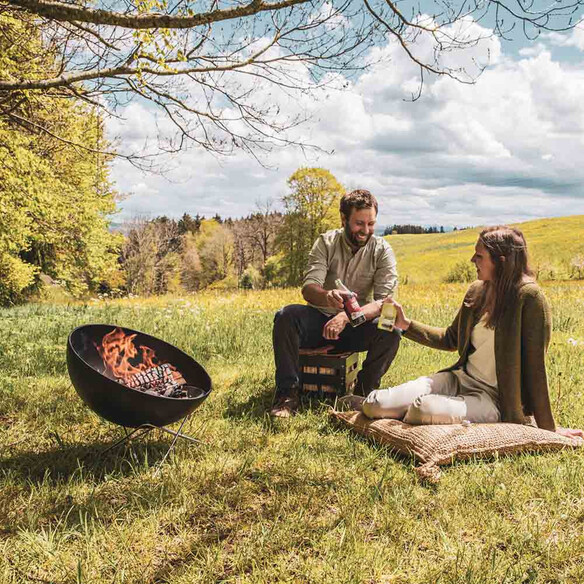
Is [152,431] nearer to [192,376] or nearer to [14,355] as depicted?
[192,376]

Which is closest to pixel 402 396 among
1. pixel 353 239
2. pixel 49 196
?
pixel 353 239

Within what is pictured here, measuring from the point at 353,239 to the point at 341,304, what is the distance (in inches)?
30.3

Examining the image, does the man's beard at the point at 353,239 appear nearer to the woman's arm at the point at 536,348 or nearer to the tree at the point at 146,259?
the woman's arm at the point at 536,348

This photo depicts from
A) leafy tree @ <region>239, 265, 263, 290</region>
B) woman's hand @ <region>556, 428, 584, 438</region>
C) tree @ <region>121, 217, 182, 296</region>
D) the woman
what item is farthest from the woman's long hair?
leafy tree @ <region>239, 265, 263, 290</region>

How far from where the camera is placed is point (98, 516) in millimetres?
2512

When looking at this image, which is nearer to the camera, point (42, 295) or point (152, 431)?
point (152, 431)

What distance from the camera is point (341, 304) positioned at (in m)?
3.98

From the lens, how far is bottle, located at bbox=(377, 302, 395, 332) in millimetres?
3975

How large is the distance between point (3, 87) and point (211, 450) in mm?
3704

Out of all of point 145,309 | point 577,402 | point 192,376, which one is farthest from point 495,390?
point 145,309

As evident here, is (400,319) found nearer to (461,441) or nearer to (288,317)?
(288,317)

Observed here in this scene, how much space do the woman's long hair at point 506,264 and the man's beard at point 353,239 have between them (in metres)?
1.21

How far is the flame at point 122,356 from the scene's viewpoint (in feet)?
11.2

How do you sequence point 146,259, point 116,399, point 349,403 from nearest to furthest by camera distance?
point 116,399 → point 349,403 → point 146,259
